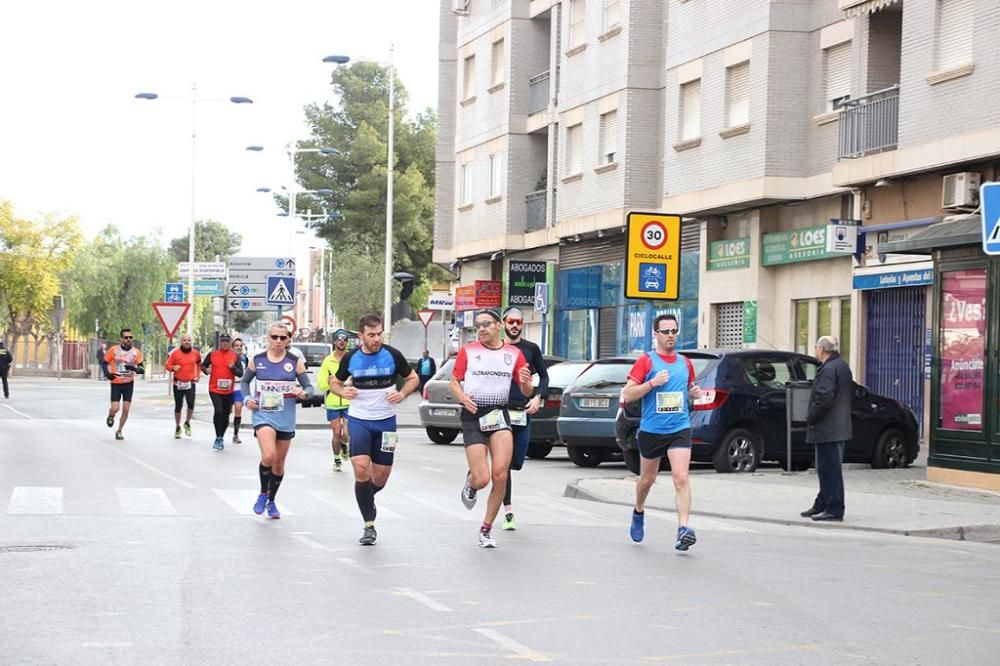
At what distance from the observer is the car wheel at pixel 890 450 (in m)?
22.8

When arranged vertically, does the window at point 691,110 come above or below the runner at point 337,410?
above

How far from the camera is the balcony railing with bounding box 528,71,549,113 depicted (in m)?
42.2

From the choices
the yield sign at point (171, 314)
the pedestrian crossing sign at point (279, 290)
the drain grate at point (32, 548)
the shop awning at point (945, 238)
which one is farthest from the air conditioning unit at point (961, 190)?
the yield sign at point (171, 314)

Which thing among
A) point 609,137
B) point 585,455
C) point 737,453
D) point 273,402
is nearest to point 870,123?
point 585,455

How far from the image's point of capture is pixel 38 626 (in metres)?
8.66

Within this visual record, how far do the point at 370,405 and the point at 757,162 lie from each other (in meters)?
18.2

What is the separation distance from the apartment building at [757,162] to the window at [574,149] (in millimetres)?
58

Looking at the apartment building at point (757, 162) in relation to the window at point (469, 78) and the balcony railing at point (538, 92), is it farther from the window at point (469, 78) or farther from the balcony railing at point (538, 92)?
the window at point (469, 78)

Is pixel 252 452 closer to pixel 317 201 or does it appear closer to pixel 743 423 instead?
pixel 743 423

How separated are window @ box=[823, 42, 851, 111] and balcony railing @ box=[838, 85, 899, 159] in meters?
0.89

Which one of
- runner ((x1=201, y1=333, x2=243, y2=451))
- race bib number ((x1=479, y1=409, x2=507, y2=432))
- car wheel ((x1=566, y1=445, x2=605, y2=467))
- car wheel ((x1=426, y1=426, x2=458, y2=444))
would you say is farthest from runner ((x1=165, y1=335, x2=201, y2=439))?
race bib number ((x1=479, y1=409, x2=507, y2=432))

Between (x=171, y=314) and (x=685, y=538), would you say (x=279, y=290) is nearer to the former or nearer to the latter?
(x=171, y=314)

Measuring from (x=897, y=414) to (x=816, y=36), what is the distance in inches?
373

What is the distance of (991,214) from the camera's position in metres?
14.5
